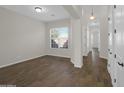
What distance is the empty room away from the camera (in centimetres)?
252

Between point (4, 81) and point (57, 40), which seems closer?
point (4, 81)

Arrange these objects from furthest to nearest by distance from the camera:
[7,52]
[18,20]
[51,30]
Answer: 1. [51,30]
2. [18,20]
3. [7,52]

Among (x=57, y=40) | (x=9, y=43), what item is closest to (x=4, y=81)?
(x=9, y=43)

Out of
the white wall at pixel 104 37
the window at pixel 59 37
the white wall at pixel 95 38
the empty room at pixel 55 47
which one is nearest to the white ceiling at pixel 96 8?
the empty room at pixel 55 47

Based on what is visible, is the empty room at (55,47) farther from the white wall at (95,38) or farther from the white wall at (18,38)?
the white wall at (95,38)

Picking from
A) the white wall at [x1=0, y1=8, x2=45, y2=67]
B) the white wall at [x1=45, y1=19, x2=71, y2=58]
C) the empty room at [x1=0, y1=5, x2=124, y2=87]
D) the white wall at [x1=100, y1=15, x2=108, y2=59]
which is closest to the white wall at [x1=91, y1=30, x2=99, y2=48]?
the empty room at [x1=0, y1=5, x2=124, y2=87]

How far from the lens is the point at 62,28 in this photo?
20.7 feet

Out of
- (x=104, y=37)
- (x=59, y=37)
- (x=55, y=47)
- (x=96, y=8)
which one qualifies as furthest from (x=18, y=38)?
(x=104, y=37)

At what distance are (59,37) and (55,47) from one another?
2.73 ft

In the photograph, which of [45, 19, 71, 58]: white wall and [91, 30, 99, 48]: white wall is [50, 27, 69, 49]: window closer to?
[45, 19, 71, 58]: white wall

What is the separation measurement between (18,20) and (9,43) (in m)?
1.36

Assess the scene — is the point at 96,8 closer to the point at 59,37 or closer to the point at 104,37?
the point at 104,37

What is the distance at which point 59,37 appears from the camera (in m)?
6.55
